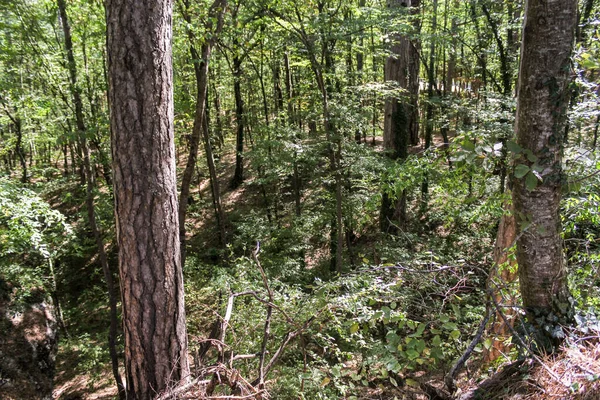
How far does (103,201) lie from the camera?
339 inches

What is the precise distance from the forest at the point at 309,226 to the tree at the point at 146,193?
13 millimetres

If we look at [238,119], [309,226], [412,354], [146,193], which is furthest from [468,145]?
[238,119]

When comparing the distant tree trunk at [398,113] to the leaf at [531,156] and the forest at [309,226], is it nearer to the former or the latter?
the forest at [309,226]

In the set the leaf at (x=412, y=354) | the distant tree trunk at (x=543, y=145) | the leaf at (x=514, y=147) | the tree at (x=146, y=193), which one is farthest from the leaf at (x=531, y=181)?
the tree at (x=146, y=193)

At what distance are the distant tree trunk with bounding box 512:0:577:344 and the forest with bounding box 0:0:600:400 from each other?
0.01 metres

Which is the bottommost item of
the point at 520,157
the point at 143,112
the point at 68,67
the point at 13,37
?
the point at 520,157

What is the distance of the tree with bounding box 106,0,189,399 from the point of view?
2240 mm

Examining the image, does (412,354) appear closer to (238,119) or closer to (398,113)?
(398,113)

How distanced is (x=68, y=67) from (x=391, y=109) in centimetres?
672

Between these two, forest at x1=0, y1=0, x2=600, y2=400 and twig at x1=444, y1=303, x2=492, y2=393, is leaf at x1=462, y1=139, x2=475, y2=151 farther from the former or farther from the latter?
twig at x1=444, y1=303, x2=492, y2=393

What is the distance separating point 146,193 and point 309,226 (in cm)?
677

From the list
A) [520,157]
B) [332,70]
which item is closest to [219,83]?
[332,70]

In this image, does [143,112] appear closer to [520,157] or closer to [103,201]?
[520,157]

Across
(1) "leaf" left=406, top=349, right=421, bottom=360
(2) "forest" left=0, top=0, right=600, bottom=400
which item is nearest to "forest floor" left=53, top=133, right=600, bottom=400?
(2) "forest" left=0, top=0, right=600, bottom=400
